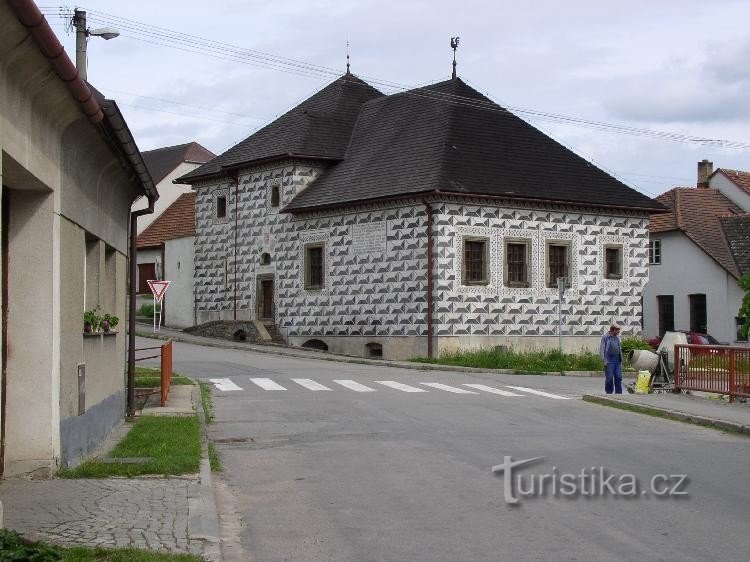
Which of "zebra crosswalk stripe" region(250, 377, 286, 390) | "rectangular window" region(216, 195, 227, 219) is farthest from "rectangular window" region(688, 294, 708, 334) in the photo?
"zebra crosswalk stripe" region(250, 377, 286, 390)

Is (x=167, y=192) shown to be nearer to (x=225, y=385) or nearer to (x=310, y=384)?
(x=225, y=385)

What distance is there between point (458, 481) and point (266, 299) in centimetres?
3487

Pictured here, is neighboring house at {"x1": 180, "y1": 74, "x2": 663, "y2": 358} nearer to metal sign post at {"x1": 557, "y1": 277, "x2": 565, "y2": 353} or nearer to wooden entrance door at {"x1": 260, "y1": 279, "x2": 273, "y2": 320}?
wooden entrance door at {"x1": 260, "y1": 279, "x2": 273, "y2": 320}

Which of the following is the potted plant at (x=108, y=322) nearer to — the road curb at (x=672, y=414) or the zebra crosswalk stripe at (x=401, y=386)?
the road curb at (x=672, y=414)

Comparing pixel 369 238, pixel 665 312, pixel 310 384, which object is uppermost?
pixel 369 238

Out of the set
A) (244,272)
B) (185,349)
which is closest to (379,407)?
(185,349)

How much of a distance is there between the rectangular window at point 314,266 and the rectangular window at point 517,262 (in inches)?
285

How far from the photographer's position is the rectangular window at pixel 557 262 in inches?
1642

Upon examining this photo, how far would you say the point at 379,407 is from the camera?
2072 centimetres

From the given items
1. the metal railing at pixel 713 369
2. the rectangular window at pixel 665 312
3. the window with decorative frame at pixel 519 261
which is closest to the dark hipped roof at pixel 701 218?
the rectangular window at pixel 665 312

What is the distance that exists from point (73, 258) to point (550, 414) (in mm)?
9946

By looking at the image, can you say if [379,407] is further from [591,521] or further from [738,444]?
[591,521]

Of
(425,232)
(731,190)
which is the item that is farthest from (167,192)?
(731,190)

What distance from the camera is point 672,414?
19328 millimetres
